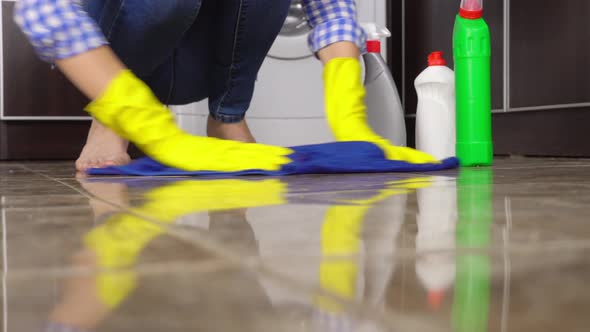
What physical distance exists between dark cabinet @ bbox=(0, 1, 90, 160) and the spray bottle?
1.16 meters

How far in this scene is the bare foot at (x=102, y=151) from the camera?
153cm

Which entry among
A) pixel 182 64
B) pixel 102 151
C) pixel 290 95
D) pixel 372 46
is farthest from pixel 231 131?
pixel 290 95

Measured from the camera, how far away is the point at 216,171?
45.1 inches

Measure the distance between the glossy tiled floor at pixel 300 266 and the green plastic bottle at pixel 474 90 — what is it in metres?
0.84

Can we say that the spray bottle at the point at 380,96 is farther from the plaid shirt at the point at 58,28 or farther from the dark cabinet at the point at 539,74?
the plaid shirt at the point at 58,28

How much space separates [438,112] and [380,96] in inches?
25.2

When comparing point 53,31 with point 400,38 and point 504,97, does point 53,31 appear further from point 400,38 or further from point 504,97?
point 400,38

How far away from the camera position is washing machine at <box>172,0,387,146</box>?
270 centimetres

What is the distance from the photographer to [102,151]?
1.57m

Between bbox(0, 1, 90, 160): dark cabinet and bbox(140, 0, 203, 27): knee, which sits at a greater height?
bbox(140, 0, 203, 27): knee

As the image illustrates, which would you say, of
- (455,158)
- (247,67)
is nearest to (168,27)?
(247,67)

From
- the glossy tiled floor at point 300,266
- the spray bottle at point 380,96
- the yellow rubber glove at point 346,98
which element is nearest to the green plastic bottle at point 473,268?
the glossy tiled floor at point 300,266

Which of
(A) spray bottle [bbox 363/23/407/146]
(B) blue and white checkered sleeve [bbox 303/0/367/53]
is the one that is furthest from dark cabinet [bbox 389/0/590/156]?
(B) blue and white checkered sleeve [bbox 303/0/367/53]

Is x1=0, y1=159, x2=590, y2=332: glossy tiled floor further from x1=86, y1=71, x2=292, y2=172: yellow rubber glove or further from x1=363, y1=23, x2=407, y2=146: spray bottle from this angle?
x1=363, y1=23, x2=407, y2=146: spray bottle
